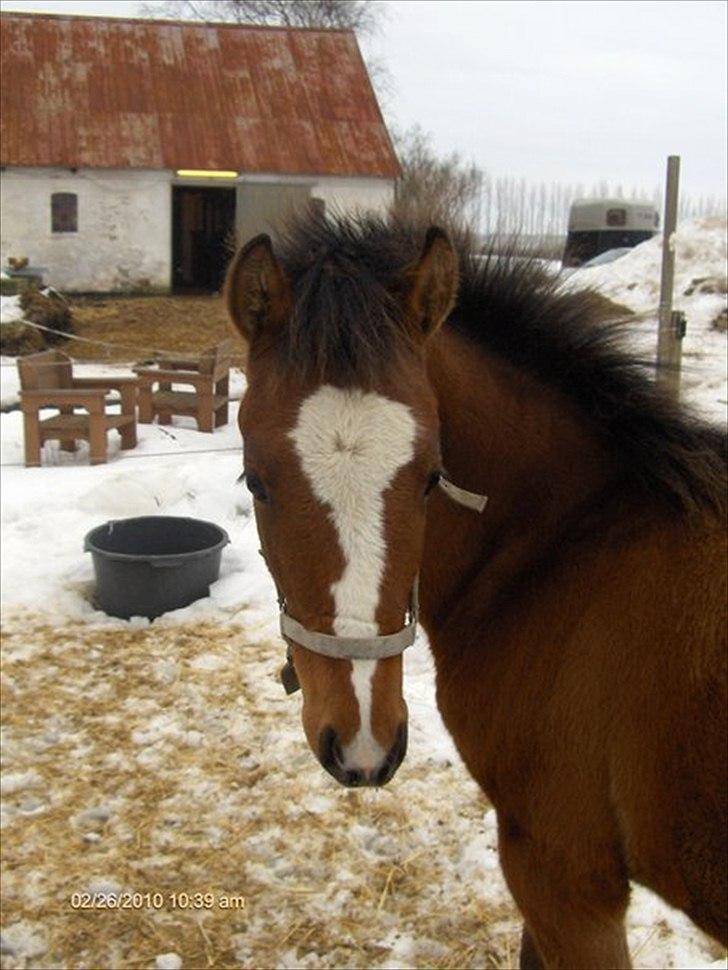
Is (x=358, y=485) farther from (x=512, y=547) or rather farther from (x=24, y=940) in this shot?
(x=24, y=940)

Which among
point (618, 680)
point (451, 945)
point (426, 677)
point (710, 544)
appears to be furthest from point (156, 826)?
point (710, 544)

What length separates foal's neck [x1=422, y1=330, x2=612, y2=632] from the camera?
1975 millimetres

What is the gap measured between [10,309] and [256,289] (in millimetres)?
13595

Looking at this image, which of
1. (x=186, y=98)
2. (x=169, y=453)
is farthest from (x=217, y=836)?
(x=186, y=98)

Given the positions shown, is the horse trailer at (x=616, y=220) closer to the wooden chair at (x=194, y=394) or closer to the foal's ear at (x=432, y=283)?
the wooden chair at (x=194, y=394)

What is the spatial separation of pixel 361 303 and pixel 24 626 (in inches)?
148

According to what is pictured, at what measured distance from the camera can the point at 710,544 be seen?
→ 5.93 feet

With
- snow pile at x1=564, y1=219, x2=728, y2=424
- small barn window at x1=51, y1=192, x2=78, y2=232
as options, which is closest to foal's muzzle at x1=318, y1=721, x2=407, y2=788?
snow pile at x1=564, y1=219, x2=728, y2=424

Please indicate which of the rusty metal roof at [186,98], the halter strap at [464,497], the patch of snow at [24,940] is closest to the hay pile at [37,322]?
the rusty metal roof at [186,98]

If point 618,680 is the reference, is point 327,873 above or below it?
below

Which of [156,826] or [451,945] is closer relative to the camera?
[451,945]

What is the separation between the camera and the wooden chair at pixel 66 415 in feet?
24.0

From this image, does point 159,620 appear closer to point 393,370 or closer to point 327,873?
point 327,873

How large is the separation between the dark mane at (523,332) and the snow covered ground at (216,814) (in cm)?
19
